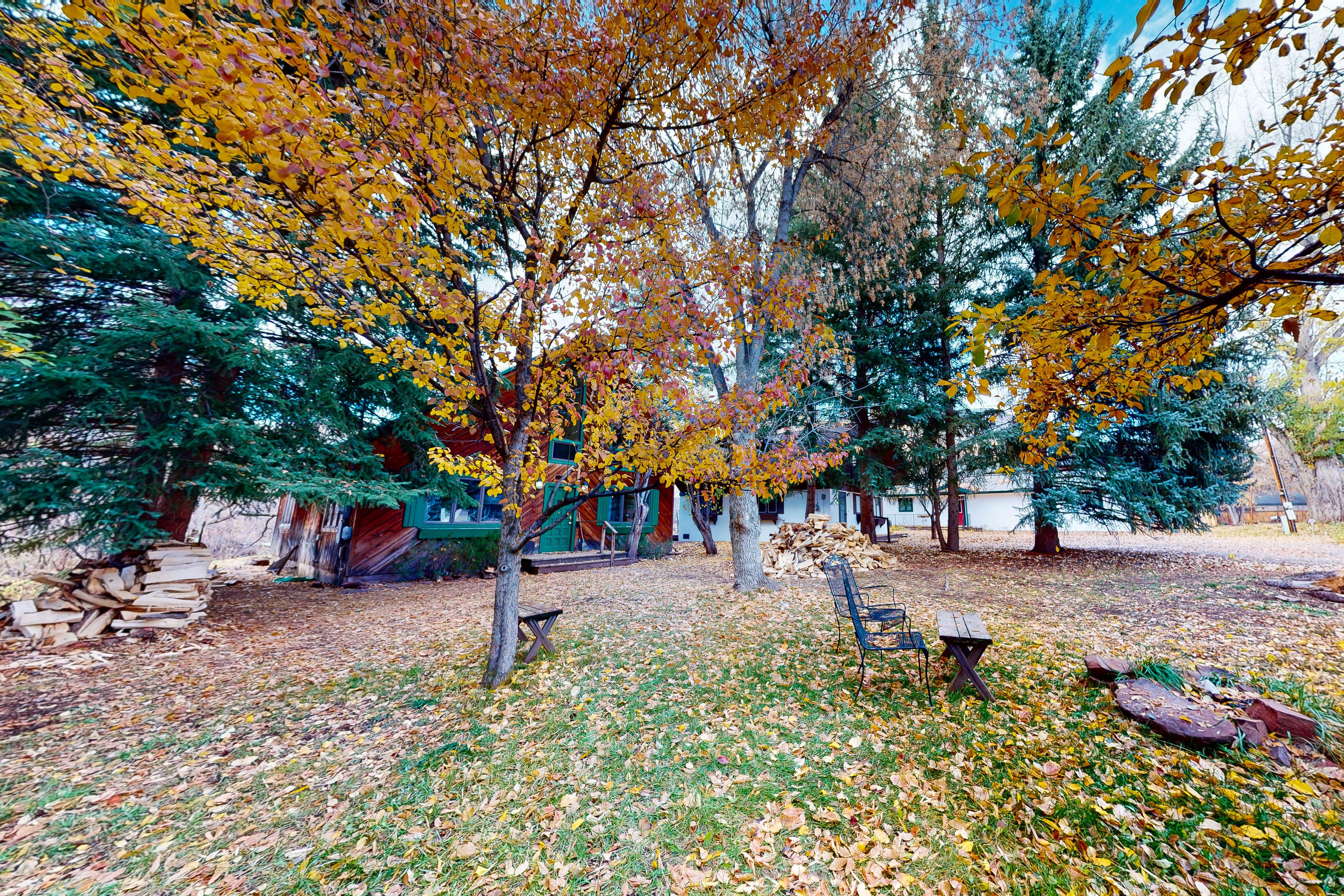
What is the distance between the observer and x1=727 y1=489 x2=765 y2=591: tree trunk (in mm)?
8984

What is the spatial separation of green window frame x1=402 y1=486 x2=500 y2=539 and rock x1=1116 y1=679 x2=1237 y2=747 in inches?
425

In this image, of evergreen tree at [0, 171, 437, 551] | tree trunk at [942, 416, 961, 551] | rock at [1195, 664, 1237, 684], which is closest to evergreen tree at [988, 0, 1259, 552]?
tree trunk at [942, 416, 961, 551]

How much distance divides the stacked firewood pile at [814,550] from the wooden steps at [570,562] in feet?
14.0

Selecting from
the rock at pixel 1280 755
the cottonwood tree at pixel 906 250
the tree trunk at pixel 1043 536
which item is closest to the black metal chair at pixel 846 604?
the rock at pixel 1280 755

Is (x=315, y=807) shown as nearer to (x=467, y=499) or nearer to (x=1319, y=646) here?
(x=467, y=499)

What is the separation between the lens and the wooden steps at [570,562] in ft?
38.1

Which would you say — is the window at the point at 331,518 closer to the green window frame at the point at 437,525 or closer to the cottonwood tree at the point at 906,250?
the green window frame at the point at 437,525

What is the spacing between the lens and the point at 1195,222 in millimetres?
2686

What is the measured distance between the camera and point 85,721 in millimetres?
4059

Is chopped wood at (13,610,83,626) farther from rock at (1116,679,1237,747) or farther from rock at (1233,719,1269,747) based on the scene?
rock at (1233,719,1269,747)

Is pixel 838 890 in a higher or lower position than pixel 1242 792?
lower

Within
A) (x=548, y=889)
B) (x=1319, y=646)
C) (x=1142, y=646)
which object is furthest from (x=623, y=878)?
(x=1319, y=646)

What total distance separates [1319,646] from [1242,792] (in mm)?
3972

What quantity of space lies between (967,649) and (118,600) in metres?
10.7
